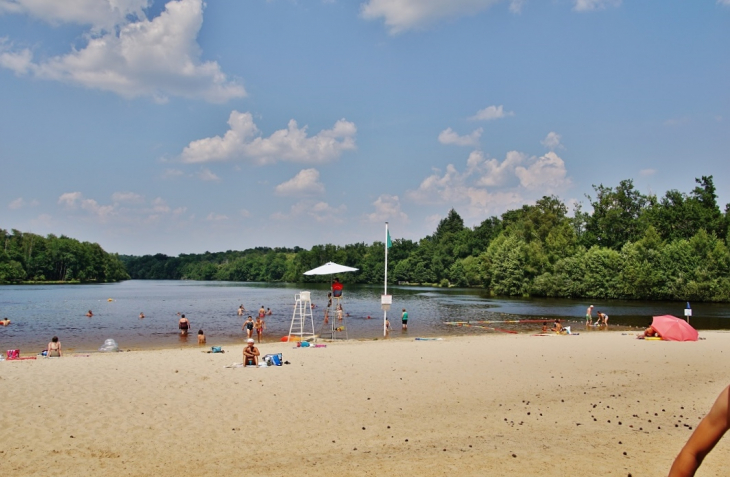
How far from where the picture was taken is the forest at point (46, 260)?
13438 cm

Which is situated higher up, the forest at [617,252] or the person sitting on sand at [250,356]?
the forest at [617,252]

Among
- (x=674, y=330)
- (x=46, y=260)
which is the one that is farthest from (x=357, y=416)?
(x=46, y=260)

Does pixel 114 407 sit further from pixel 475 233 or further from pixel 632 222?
pixel 475 233

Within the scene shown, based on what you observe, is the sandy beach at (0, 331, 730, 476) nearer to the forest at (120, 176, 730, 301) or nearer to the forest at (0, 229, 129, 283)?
the forest at (120, 176, 730, 301)

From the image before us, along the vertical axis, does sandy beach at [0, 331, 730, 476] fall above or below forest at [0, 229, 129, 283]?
below

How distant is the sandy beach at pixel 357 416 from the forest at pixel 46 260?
465 feet

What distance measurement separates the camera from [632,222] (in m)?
91.4

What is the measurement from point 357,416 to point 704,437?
26.6 feet

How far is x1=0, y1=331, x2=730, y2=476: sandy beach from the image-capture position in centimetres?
765

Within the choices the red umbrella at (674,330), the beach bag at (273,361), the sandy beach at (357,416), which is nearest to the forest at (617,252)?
the red umbrella at (674,330)

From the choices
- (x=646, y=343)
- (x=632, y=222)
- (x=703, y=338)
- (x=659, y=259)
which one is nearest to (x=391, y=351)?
(x=646, y=343)

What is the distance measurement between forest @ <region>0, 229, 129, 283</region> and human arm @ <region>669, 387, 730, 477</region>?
155448 millimetres

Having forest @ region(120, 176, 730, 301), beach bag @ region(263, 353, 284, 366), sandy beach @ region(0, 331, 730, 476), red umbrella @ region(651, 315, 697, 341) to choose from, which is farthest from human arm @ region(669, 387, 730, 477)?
forest @ region(120, 176, 730, 301)

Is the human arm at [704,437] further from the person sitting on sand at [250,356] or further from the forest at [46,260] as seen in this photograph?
the forest at [46,260]
